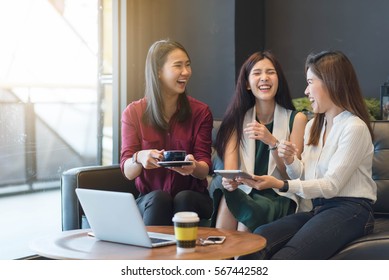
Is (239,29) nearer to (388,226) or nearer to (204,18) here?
(204,18)

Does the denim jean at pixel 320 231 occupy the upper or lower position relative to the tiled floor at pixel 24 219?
upper

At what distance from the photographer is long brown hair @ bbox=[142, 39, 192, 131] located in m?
3.16

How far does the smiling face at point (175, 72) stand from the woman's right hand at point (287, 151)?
2.22ft

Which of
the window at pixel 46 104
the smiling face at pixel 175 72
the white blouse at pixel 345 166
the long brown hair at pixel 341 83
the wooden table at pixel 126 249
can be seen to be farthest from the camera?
the window at pixel 46 104

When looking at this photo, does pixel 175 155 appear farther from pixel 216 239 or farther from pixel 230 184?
pixel 216 239

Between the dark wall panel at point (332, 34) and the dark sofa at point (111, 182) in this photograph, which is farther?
the dark wall panel at point (332, 34)

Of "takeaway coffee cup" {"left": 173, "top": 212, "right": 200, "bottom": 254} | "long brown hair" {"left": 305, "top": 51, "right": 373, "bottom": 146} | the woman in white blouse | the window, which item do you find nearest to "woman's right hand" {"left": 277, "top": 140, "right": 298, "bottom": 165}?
the woman in white blouse

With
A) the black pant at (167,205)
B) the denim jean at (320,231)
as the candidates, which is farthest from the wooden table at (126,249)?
the black pant at (167,205)

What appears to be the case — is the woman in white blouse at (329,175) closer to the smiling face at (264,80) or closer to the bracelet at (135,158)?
the smiling face at (264,80)

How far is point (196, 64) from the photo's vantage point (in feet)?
13.9

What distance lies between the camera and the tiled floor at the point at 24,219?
11.7 ft
